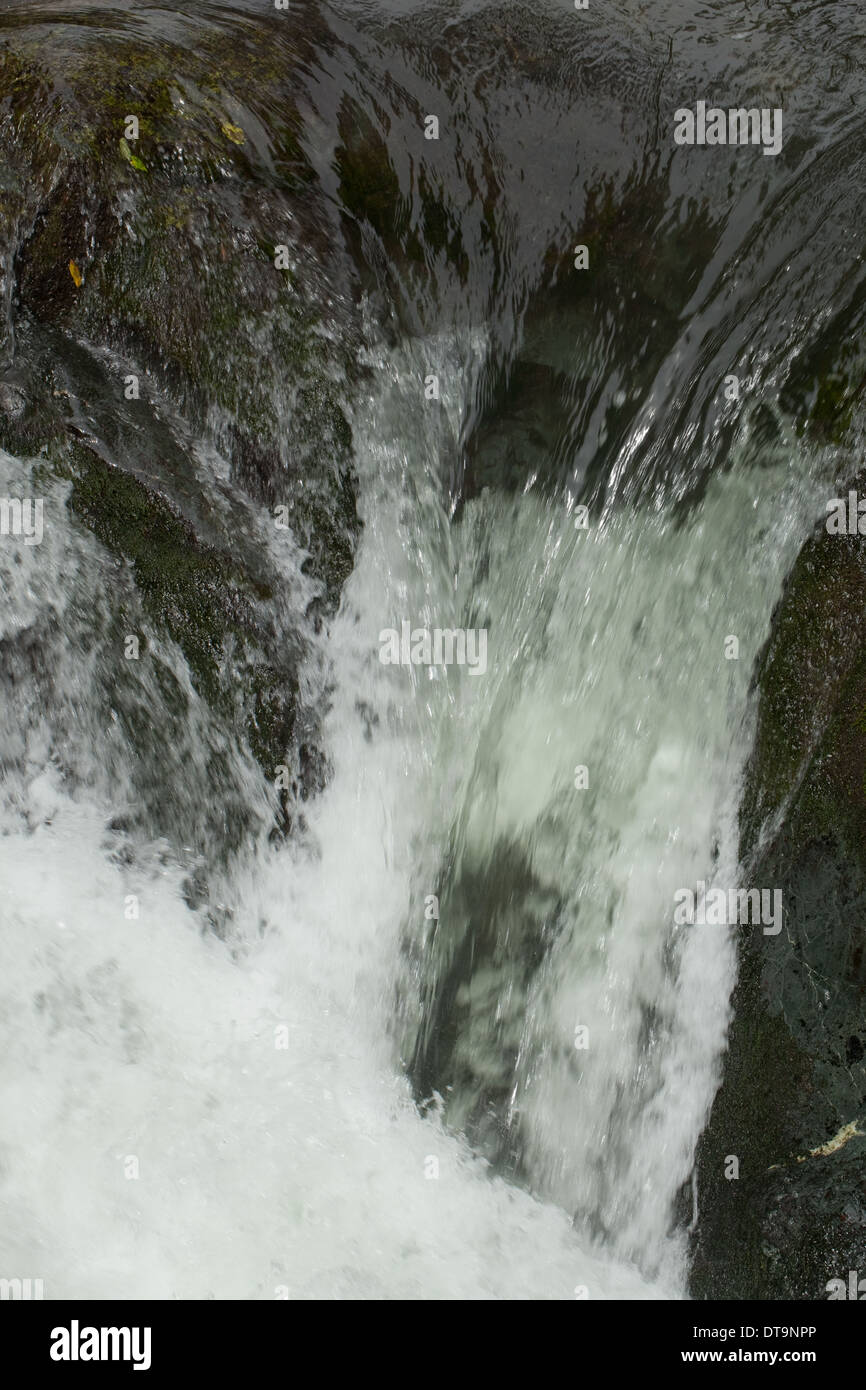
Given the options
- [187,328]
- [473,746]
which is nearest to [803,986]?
[473,746]

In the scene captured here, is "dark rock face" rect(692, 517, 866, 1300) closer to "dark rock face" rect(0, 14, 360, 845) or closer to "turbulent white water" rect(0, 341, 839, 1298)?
"turbulent white water" rect(0, 341, 839, 1298)

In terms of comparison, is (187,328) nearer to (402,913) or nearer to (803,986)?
(402,913)

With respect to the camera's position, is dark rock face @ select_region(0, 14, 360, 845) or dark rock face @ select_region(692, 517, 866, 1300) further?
dark rock face @ select_region(692, 517, 866, 1300)

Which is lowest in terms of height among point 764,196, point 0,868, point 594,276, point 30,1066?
point 30,1066

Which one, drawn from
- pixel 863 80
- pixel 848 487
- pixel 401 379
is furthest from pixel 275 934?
pixel 863 80

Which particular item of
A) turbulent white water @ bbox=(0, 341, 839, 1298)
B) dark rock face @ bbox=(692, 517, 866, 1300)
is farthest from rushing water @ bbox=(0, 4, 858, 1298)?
dark rock face @ bbox=(692, 517, 866, 1300)

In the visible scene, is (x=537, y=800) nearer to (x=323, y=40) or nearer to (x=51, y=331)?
(x=51, y=331)
